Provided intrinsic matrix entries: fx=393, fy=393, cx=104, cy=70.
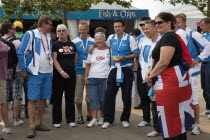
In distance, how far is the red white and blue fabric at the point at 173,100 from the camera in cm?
485

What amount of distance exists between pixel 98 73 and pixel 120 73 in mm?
458

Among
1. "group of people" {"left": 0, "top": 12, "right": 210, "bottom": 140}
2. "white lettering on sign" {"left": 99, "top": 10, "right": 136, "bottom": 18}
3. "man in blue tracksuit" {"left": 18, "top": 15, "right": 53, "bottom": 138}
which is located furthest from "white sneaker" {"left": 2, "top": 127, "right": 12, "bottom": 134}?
"white lettering on sign" {"left": 99, "top": 10, "right": 136, "bottom": 18}

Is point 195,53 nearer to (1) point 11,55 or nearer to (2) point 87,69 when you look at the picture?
(2) point 87,69

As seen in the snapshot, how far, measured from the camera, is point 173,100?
4844 mm

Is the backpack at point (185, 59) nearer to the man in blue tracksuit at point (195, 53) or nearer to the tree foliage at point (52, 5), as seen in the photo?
the man in blue tracksuit at point (195, 53)

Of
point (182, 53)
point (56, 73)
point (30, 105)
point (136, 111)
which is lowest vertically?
point (136, 111)

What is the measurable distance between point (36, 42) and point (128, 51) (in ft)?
5.72

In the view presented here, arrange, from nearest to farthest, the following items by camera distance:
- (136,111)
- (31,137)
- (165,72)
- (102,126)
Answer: (165,72) → (31,137) → (102,126) → (136,111)

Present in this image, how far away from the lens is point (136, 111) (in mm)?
9328


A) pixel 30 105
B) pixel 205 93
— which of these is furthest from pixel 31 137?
pixel 205 93

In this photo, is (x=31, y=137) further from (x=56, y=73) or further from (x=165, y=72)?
(x=165, y=72)

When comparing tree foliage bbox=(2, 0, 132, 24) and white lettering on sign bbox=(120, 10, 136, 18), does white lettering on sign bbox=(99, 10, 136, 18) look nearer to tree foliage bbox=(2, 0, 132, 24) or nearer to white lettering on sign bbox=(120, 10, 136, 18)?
white lettering on sign bbox=(120, 10, 136, 18)

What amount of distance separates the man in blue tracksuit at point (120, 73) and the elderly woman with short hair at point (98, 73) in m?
0.16

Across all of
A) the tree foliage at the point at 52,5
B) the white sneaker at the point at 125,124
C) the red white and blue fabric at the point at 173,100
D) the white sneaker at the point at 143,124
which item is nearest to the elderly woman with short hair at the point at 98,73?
the white sneaker at the point at 125,124
